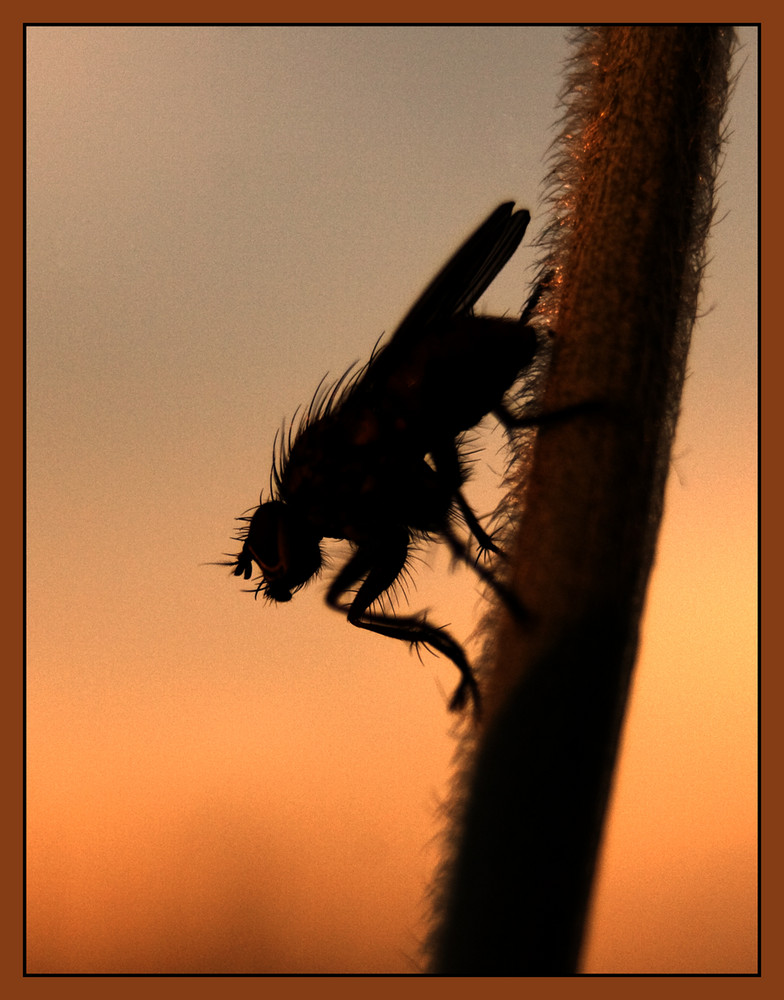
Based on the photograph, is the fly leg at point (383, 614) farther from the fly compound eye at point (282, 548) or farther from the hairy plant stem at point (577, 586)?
the hairy plant stem at point (577, 586)

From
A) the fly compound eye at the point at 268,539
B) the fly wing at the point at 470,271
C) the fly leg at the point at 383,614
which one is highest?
the fly wing at the point at 470,271

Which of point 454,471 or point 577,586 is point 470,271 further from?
point 577,586

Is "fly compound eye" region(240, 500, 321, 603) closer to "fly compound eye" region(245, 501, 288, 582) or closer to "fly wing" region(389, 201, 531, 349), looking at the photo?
"fly compound eye" region(245, 501, 288, 582)

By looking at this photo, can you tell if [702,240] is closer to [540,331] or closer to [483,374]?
[540,331]

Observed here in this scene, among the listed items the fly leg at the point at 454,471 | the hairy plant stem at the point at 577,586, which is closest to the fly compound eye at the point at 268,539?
the fly leg at the point at 454,471

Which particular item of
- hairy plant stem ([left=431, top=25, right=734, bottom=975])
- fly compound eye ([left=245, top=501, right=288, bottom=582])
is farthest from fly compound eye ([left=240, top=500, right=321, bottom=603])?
hairy plant stem ([left=431, top=25, right=734, bottom=975])

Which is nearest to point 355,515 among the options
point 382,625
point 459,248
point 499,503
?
point 382,625
